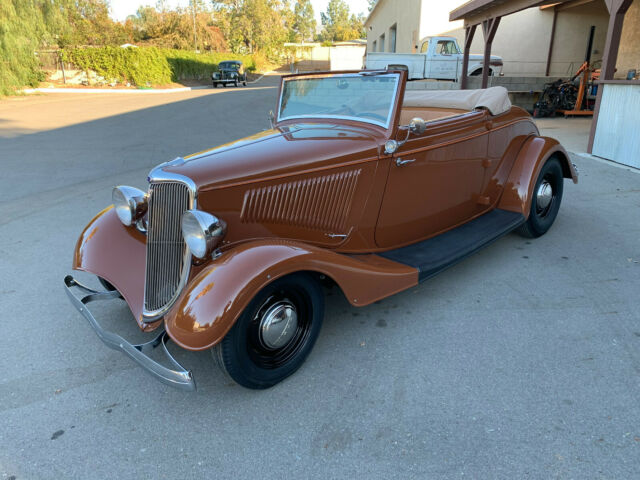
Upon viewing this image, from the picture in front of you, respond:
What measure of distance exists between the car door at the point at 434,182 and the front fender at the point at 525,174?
1.07 feet

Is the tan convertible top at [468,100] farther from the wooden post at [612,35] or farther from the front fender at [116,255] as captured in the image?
the wooden post at [612,35]

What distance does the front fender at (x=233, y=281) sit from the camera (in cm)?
205

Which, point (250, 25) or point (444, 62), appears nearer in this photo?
point (444, 62)

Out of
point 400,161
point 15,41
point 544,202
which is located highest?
point 15,41

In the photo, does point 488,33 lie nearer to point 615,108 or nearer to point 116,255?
point 615,108

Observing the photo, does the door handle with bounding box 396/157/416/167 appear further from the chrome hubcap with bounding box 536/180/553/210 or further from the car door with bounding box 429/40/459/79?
the car door with bounding box 429/40/459/79

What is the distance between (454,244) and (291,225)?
1.42m

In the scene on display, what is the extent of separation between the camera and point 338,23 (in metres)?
109

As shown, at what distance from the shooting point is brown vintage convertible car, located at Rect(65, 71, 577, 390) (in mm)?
2221

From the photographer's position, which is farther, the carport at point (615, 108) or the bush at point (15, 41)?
the bush at point (15, 41)

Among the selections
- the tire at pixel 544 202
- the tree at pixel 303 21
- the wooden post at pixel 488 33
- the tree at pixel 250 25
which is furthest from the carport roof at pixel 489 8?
the tree at pixel 303 21

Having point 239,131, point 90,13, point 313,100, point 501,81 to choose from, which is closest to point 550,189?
point 313,100

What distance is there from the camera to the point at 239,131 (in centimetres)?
Answer: 1105

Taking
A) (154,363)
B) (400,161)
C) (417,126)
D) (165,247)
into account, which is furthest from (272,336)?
(417,126)
